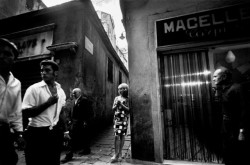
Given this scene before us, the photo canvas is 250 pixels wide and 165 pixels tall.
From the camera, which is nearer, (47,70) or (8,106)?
(8,106)

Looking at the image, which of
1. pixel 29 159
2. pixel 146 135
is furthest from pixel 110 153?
pixel 29 159

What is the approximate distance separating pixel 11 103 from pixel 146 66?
3.42 metres

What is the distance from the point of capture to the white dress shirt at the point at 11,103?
2.05 meters

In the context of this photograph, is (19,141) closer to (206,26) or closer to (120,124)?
(120,124)

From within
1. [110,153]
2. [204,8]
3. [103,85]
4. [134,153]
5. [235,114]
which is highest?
[204,8]

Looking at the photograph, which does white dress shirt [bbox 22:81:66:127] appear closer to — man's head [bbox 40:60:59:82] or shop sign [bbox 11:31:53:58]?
man's head [bbox 40:60:59:82]

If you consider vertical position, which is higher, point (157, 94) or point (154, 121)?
point (157, 94)

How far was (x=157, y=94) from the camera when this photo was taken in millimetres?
4285

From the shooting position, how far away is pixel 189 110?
4004 mm

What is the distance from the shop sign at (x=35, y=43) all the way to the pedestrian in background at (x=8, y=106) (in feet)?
17.4

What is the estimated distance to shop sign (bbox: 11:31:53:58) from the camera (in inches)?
281

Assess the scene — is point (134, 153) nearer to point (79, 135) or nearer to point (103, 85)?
point (79, 135)

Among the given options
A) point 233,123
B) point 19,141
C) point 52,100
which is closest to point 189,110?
point 233,123

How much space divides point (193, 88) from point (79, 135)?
159 inches
